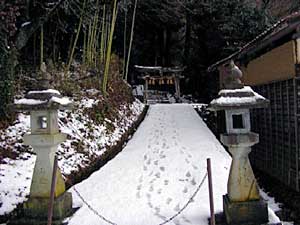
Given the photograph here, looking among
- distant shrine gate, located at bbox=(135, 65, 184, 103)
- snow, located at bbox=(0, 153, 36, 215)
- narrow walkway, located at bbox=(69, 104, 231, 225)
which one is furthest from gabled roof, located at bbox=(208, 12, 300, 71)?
distant shrine gate, located at bbox=(135, 65, 184, 103)

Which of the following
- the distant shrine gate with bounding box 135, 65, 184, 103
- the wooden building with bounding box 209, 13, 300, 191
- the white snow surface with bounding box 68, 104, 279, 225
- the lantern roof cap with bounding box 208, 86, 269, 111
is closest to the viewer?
the lantern roof cap with bounding box 208, 86, 269, 111

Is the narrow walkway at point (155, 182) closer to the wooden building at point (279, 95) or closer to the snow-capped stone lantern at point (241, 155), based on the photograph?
the snow-capped stone lantern at point (241, 155)

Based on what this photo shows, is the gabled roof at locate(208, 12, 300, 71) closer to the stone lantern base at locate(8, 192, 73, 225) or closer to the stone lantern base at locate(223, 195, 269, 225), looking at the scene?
the stone lantern base at locate(223, 195, 269, 225)

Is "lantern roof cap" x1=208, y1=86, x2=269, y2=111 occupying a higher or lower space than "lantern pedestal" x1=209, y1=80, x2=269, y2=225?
higher

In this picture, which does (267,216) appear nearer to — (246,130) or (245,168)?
(245,168)

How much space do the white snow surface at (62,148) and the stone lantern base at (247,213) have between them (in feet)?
10.2

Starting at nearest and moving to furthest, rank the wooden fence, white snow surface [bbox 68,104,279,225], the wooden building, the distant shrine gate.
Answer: white snow surface [bbox 68,104,279,225], the wooden building, the wooden fence, the distant shrine gate

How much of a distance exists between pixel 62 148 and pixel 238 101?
173 inches

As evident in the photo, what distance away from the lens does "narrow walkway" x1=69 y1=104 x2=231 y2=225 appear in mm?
5218

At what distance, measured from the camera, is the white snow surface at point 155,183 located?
17.1ft

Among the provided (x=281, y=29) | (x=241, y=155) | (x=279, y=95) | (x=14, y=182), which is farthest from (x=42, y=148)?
(x=279, y=95)

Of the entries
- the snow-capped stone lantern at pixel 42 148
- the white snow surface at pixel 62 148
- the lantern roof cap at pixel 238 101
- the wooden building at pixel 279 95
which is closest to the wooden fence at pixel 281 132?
the wooden building at pixel 279 95

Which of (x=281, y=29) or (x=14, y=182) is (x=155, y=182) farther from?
(x=281, y=29)

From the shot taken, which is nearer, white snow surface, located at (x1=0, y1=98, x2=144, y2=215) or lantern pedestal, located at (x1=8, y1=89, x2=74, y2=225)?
lantern pedestal, located at (x1=8, y1=89, x2=74, y2=225)
